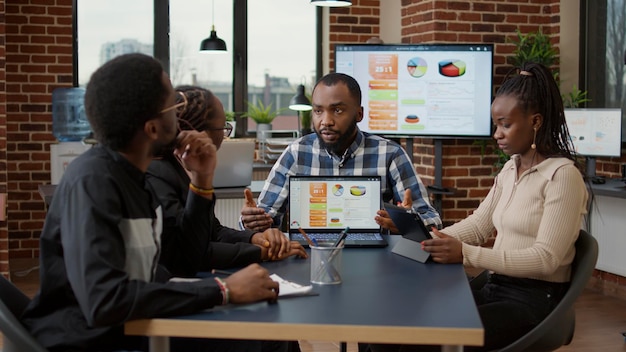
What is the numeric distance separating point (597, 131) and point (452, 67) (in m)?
1.09

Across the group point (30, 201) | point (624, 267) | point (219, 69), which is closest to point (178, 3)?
point (219, 69)

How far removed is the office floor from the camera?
4.29 metres

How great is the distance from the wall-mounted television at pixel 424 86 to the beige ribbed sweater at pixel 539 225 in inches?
122

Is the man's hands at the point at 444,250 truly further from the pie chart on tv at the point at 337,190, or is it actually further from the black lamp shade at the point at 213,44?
the black lamp shade at the point at 213,44

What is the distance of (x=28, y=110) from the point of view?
6547 millimetres

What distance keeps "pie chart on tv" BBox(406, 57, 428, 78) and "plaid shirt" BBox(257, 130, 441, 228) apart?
254 cm

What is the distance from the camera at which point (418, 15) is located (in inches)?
240

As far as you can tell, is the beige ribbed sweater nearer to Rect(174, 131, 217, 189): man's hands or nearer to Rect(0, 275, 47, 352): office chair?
Rect(174, 131, 217, 189): man's hands

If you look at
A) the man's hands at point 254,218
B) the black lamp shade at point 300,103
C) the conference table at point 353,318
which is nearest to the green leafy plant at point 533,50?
the black lamp shade at point 300,103

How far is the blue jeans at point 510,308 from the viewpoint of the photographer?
2.36 meters

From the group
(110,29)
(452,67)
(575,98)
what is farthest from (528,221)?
(110,29)

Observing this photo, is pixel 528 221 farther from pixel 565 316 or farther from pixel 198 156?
pixel 198 156

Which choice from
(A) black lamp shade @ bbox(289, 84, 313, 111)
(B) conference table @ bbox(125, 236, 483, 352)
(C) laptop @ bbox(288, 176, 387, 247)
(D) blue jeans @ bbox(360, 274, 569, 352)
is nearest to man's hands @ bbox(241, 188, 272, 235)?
(C) laptop @ bbox(288, 176, 387, 247)

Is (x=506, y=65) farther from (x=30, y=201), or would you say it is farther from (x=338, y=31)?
(x=30, y=201)
